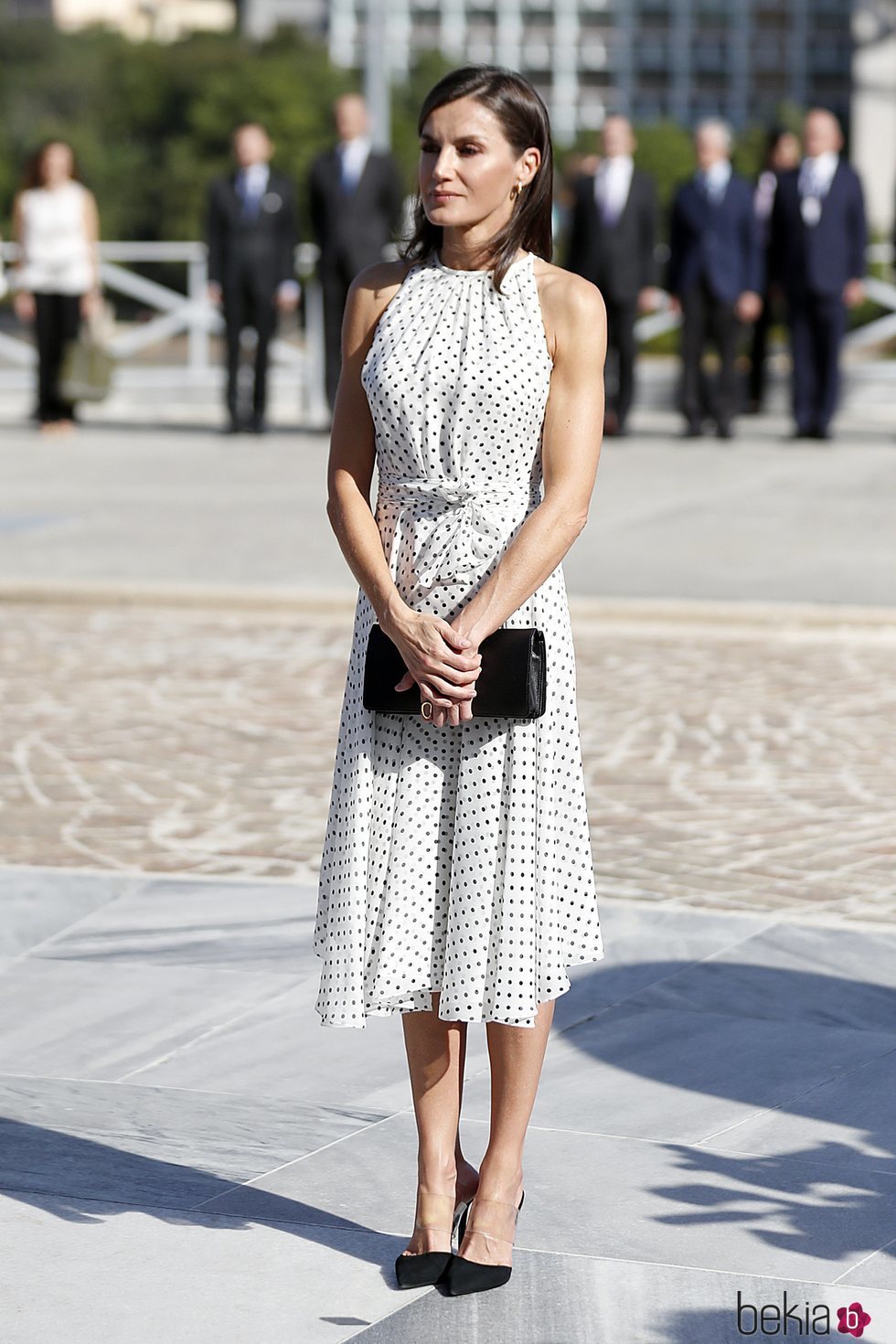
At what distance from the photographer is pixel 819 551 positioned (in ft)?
35.6

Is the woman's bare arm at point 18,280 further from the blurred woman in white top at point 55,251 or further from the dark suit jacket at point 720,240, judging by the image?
the dark suit jacket at point 720,240

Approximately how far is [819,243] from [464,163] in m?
12.6

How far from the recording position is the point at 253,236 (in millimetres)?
16297

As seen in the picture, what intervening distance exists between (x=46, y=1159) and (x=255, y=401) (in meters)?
13.2

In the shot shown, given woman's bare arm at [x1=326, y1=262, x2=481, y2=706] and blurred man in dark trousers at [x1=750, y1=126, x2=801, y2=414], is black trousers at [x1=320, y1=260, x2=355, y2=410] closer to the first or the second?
blurred man in dark trousers at [x1=750, y1=126, x2=801, y2=414]

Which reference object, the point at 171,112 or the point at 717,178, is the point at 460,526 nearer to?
the point at 717,178

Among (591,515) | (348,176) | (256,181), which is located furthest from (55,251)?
(591,515)

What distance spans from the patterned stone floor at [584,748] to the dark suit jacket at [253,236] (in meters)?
7.04

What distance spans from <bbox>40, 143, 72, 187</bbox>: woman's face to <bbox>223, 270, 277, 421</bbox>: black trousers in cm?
150

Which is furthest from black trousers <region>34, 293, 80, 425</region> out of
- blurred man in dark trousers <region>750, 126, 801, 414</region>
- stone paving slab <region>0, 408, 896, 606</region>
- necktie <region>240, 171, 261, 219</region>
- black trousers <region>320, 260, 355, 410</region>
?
blurred man in dark trousers <region>750, 126, 801, 414</region>

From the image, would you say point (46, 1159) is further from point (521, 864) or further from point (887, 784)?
point (887, 784)

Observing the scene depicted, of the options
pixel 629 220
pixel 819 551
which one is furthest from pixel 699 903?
pixel 629 220

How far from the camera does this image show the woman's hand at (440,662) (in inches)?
131

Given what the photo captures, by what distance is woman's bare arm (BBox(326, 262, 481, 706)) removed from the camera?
333cm
